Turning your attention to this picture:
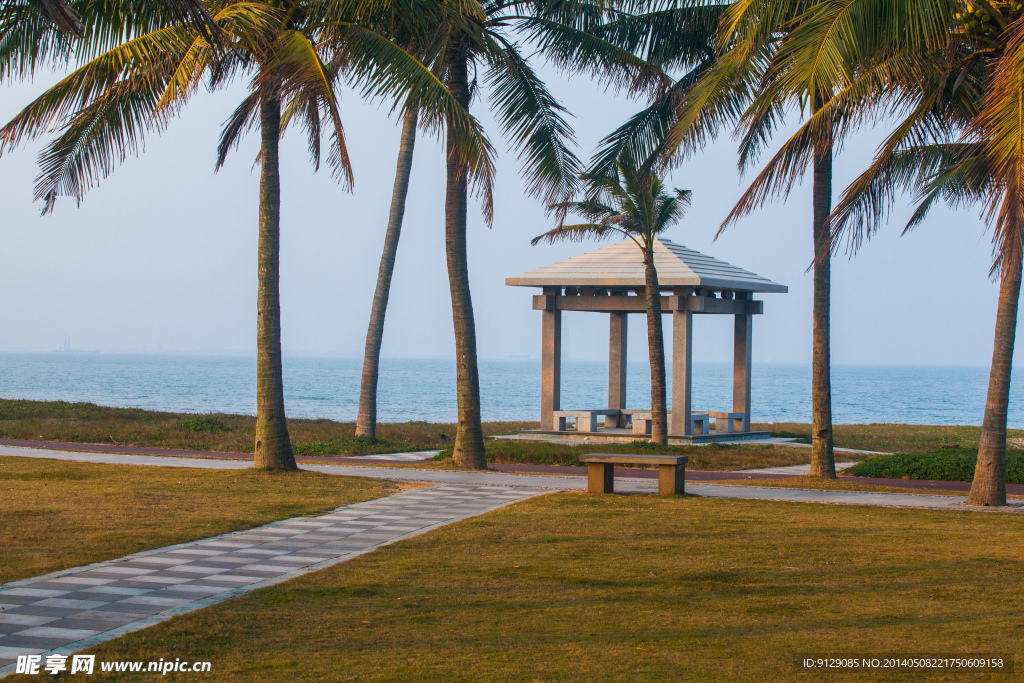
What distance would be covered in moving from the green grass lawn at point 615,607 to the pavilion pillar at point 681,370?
508 inches

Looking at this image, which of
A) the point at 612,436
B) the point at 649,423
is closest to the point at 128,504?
the point at 612,436

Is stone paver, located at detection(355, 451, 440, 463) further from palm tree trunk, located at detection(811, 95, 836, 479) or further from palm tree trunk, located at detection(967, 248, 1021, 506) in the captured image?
palm tree trunk, located at detection(967, 248, 1021, 506)

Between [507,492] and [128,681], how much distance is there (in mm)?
8469

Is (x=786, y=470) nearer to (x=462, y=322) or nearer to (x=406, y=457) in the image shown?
(x=462, y=322)

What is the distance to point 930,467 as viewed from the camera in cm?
1620

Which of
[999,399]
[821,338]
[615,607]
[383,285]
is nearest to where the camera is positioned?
[615,607]

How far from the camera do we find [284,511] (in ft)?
35.2

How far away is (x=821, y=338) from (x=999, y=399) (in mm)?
3363

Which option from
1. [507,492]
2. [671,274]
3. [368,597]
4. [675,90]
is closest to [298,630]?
[368,597]

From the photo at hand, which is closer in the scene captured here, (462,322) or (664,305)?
(462,322)

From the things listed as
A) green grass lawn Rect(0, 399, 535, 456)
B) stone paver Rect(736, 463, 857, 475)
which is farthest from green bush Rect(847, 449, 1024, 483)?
green grass lawn Rect(0, 399, 535, 456)

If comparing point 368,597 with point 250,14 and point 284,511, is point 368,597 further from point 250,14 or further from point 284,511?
point 250,14

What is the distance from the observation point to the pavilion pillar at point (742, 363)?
2514 cm

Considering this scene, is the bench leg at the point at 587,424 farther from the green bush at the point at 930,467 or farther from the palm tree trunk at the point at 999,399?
the palm tree trunk at the point at 999,399
